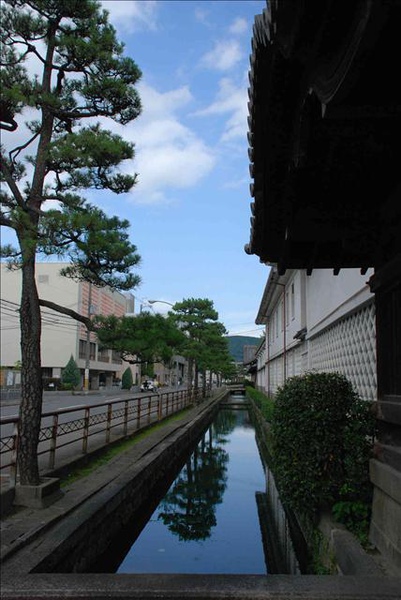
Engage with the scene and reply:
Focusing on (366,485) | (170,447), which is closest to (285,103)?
(366,485)

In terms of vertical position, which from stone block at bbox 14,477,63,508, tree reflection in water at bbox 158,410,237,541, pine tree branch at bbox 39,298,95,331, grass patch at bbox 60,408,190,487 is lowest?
tree reflection in water at bbox 158,410,237,541

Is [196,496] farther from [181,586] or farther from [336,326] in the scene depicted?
[181,586]

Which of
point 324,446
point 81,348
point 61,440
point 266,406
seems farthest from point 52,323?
point 324,446

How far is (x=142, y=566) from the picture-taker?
6254mm

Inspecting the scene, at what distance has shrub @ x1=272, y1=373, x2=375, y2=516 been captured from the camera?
4871mm

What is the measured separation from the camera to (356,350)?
7012mm

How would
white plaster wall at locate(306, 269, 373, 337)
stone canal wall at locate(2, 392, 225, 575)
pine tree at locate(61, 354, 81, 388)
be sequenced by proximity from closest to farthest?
1. stone canal wall at locate(2, 392, 225, 575)
2. white plaster wall at locate(306, 269, 373, 337)
3. pine tree at locate(61, 354, 81, 388)

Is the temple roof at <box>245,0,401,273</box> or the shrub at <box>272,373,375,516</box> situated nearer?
the temple roof at <box>245,0,401,273</box>

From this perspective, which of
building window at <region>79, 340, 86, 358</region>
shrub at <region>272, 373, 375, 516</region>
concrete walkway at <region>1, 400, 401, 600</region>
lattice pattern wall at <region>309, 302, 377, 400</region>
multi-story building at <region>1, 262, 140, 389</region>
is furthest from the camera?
building window at <region>79, 340, 86, 358</region>

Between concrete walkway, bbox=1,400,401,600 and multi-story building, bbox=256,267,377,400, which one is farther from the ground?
multi-story building, bbox=256,267,377,400

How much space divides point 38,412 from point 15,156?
3.42 m

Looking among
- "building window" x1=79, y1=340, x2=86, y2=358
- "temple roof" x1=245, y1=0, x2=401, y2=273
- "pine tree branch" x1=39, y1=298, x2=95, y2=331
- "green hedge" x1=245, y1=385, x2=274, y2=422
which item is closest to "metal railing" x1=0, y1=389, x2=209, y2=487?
"pine tree branch" x1=39, y1=298, x2=95, y2=331

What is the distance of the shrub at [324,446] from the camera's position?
16.0 feet

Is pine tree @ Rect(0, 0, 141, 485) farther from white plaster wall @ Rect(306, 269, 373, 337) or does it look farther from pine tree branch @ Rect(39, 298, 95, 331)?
white plaster wall @ Rect(306, 269, 373, 337)
